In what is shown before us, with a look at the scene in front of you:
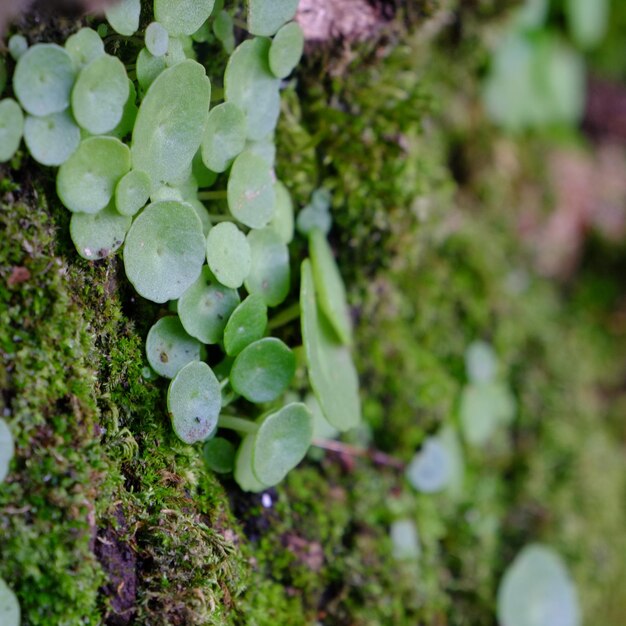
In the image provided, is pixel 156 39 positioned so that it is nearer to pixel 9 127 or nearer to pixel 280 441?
pixel 9 127

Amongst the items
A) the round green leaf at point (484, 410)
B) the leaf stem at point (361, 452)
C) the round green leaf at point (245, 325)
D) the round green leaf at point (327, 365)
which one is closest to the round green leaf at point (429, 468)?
the leaf stem at point (361, 452)

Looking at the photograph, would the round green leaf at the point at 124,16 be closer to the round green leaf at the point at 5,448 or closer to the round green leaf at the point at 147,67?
the round green leaf at the point at 147,67

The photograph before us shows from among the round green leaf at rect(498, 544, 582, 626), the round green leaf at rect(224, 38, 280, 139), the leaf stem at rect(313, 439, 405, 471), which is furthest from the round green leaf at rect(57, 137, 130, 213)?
the round green leaf at rect(498, 544, 582, 626)

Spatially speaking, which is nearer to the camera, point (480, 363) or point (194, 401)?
point (194, 401)

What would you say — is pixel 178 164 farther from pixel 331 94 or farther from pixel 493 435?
pixel 493 435

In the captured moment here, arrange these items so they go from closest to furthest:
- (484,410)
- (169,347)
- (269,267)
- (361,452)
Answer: (169,347) → (269,267) → (361,452) → (484,410)

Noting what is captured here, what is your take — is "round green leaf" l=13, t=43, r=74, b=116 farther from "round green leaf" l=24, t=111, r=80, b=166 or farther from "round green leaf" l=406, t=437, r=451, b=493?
"round green leaf" l=406, t=437, r=451, b=493

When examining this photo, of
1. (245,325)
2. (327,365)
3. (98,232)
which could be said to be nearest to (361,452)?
(327,365)
